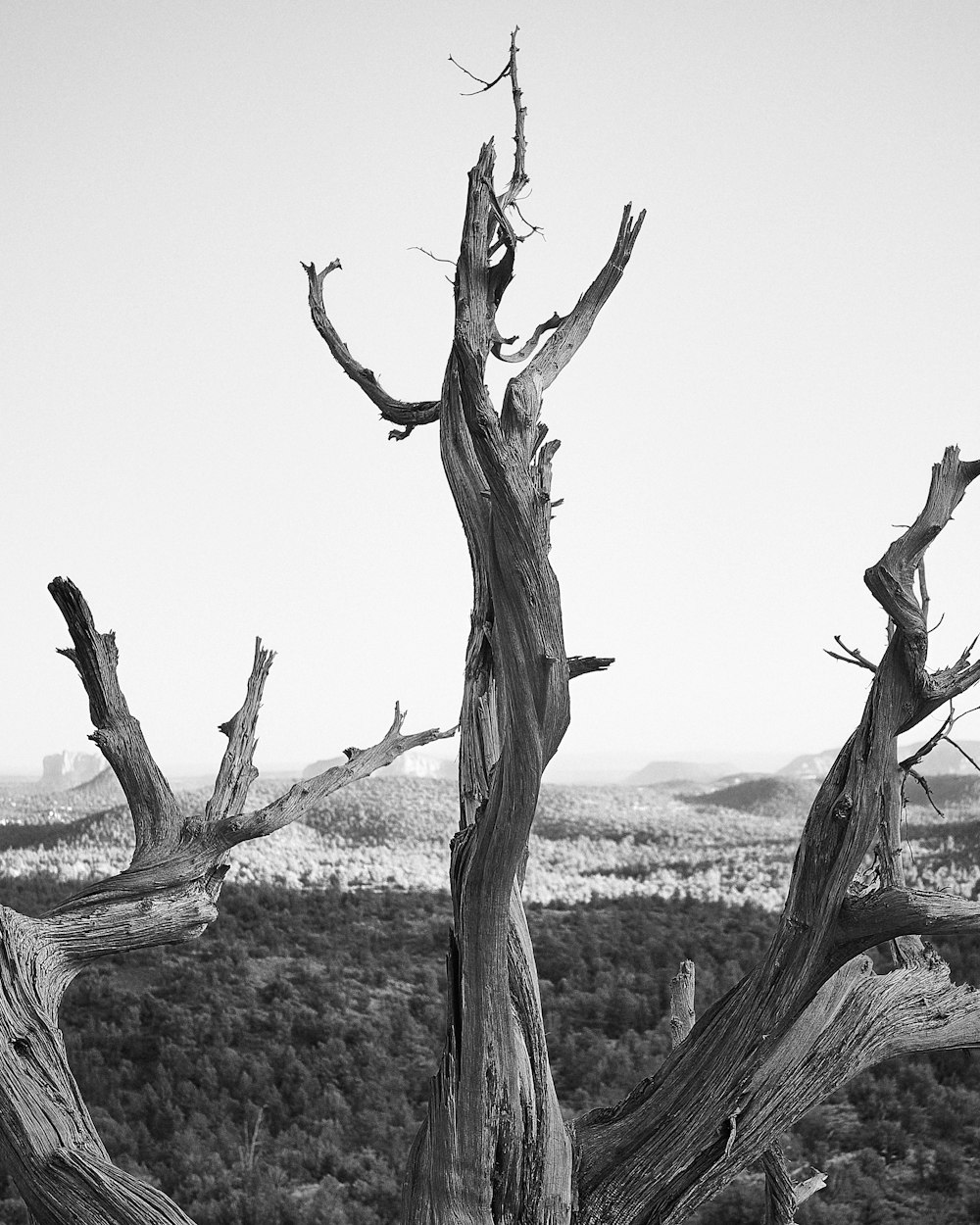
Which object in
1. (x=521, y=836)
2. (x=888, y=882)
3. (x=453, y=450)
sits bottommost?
(x=888, y=882)

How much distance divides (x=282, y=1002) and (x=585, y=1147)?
1043 centimetres

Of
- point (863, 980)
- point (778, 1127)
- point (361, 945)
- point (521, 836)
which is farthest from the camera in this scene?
point (361, 945)

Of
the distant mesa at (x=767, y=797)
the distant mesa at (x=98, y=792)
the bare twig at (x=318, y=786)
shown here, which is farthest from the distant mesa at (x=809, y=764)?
the bare twig at (x=318, y=786)

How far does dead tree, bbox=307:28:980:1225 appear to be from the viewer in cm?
239

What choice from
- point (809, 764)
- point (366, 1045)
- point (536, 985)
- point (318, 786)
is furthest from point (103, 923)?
point (809, 764)

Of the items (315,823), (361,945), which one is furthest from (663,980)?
(315,823)

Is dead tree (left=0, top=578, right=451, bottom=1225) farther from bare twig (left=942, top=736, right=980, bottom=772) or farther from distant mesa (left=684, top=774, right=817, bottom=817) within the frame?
distant mesa (left=684, top=774, right=817, bottom=817)

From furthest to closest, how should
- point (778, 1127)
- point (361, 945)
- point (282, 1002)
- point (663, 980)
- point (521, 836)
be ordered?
point (361, 945) → point (663, 980) → point (282, 1002) → point (778, 1127) → point (521, 836)

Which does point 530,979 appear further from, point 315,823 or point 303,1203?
point 315,823

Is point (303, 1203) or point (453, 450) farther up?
point (453, 450)

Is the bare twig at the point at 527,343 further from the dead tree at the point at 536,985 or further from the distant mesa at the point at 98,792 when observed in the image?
the distant mesa at the point at 98,792

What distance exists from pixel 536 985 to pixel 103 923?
1.26 meters

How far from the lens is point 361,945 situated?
48.8ft

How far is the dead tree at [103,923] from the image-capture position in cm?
231
